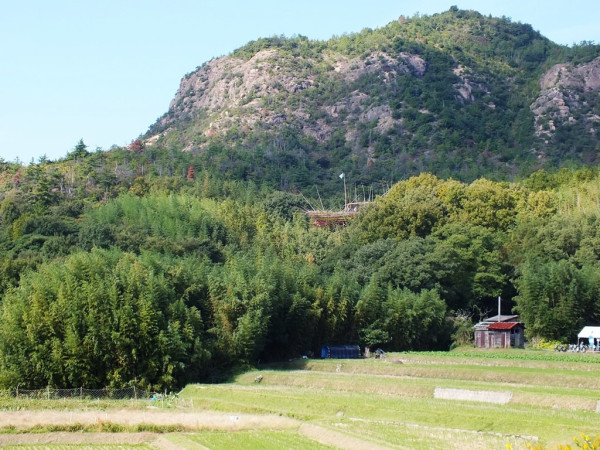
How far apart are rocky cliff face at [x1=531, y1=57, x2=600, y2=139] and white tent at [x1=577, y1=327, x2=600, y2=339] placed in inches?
3050

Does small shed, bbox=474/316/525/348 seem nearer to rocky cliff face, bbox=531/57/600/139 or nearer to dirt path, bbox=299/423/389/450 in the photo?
dirt path, bbox=299/423/389/450

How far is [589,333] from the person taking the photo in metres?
55.2

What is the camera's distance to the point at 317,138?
456 ft

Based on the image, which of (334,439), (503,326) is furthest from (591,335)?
(334,439)

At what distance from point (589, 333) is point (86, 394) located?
103ft

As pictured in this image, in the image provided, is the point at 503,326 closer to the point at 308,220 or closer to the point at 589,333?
the point at 589,333

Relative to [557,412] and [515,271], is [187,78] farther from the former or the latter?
[557,412]

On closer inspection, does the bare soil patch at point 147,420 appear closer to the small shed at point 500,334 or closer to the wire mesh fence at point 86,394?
the wire mesh fence at point 86,394

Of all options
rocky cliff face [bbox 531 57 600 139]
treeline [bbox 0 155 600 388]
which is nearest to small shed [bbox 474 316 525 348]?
treeline [bbox 0 155 600 388]

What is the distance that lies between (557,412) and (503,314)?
4154cm

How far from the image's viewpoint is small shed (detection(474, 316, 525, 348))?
59.2 m

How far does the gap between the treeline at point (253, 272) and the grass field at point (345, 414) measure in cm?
592

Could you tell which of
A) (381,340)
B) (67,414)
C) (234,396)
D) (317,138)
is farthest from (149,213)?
(317,138)

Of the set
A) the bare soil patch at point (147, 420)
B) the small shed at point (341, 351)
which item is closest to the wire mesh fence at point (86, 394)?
the bare soil patch at point (147, 420)
